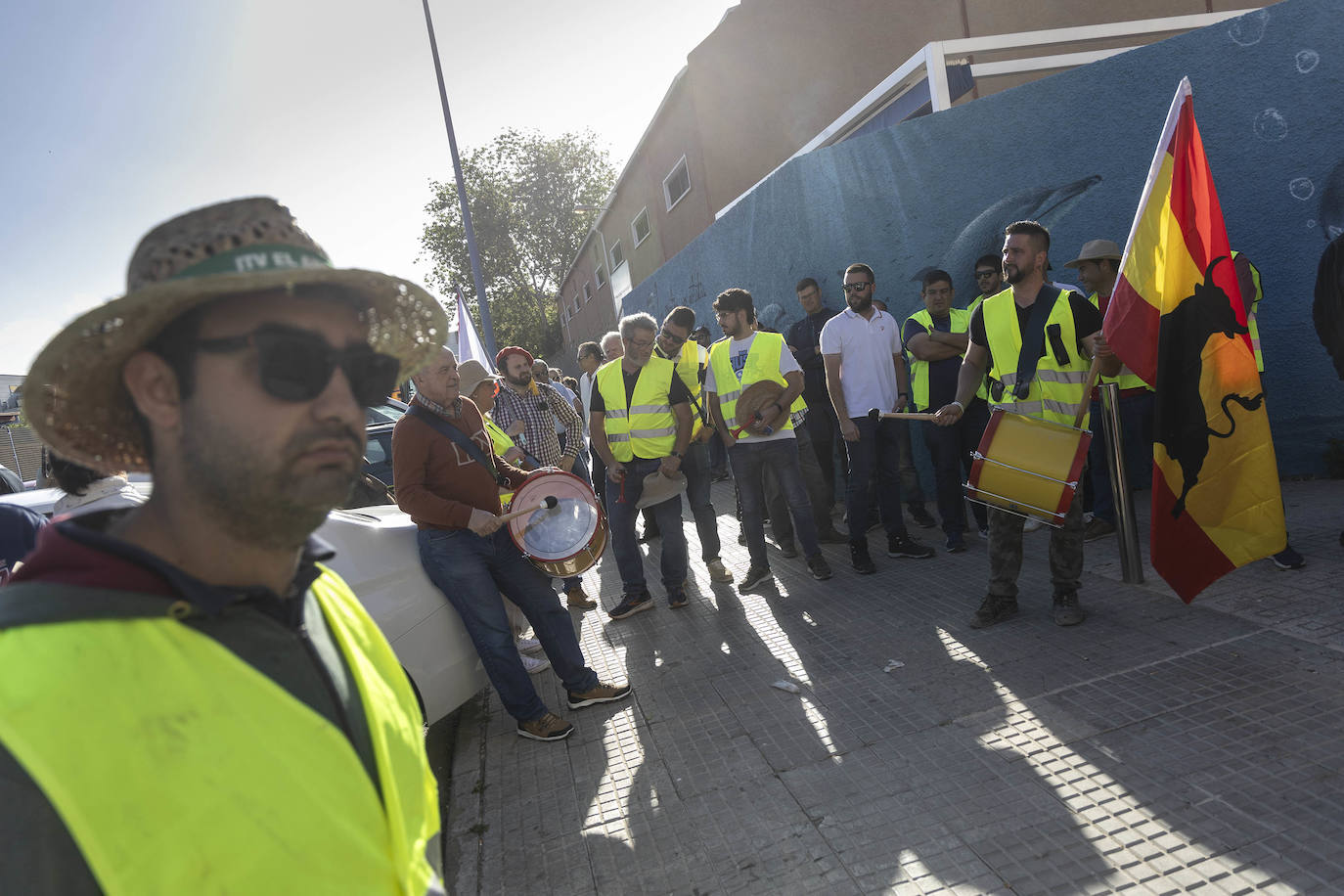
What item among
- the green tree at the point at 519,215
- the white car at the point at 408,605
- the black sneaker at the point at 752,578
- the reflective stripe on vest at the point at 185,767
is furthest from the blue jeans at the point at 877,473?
the green tree at the point at 519,215

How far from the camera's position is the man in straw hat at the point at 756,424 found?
6000 millimetres

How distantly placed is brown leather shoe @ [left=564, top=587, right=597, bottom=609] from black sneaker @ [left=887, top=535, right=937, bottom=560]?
7.45ft

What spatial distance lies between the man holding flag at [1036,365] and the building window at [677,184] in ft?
47.6

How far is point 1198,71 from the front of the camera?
259 inches

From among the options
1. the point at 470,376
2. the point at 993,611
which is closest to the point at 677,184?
the point at 470,376

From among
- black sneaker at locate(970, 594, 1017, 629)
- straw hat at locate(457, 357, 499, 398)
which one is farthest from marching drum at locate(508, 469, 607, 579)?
black sneaker at locate(970, 594, 1017, 629)

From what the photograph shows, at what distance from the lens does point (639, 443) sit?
19.5ft

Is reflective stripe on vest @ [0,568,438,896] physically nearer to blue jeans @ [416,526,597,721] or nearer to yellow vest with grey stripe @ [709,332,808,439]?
blue jeans @ [416,526,597,721]

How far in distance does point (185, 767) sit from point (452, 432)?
3.19 m

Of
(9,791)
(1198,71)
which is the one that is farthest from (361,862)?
(1198,71)

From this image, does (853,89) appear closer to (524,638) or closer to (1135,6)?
(1135,6)

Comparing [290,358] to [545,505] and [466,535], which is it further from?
[545,505]

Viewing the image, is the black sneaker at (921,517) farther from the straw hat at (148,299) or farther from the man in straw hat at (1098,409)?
the straw hat at (148,299)

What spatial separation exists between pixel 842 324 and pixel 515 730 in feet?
12.2
